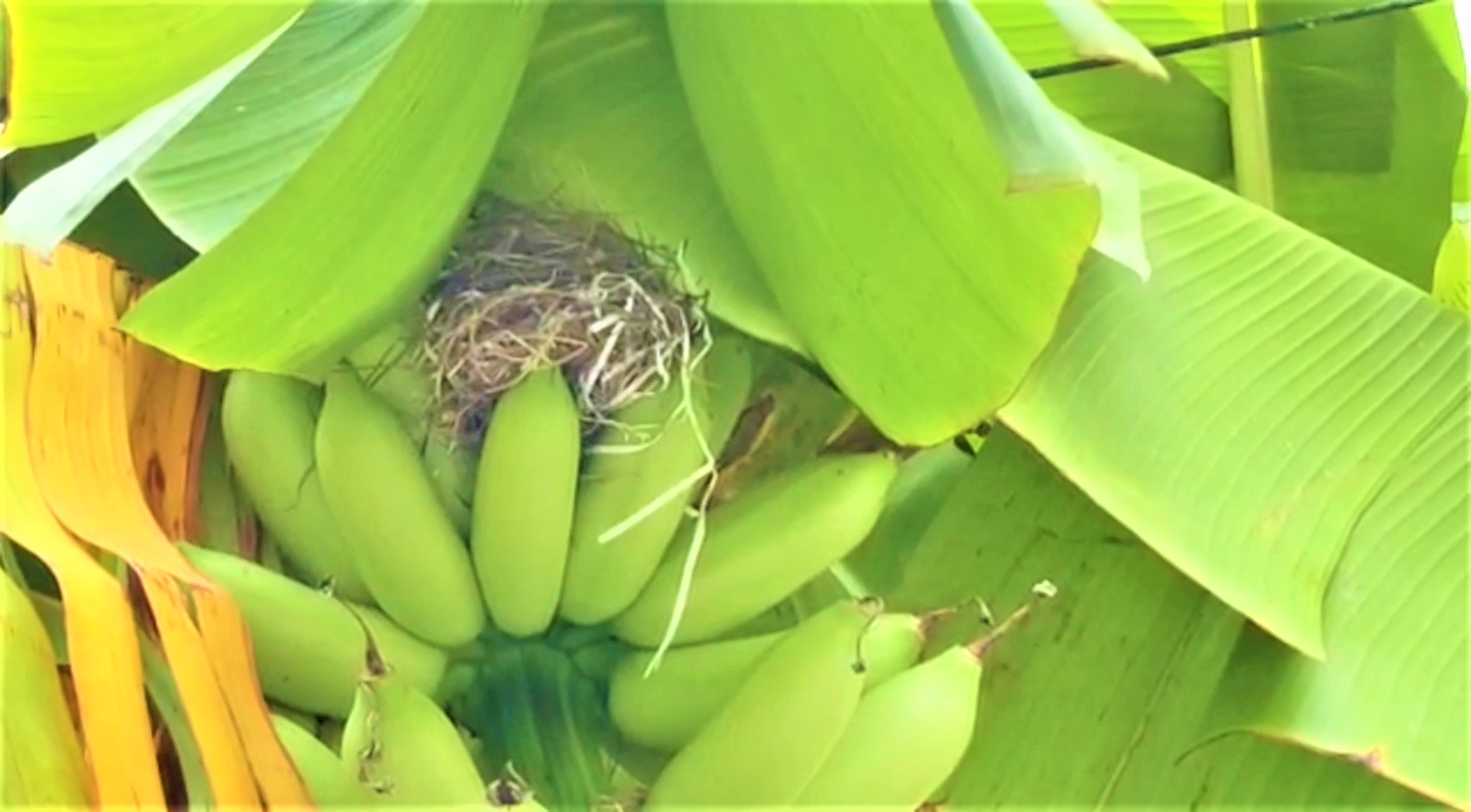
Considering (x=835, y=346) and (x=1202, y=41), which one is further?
(x=1202, y=41)

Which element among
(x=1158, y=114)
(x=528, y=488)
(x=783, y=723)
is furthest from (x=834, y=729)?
(x=1158, y=114)

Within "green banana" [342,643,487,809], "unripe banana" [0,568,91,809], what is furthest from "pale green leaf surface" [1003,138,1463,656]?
"unripe banana" [0,568,91,809]

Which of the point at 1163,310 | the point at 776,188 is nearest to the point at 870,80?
the point at 776,188

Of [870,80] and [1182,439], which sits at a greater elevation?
[870,80]

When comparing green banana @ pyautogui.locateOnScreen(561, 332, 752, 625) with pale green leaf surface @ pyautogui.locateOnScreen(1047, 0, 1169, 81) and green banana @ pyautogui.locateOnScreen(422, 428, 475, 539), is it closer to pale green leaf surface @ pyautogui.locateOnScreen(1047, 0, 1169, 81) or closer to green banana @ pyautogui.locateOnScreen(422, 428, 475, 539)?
green banana @ pyautogui.locateOnScreen(422, 428, 475, 539)

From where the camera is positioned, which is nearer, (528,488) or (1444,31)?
(528,488)

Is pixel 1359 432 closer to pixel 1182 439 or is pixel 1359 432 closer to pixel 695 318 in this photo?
pixel 1182 439

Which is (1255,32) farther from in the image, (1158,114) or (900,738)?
(900,738)
